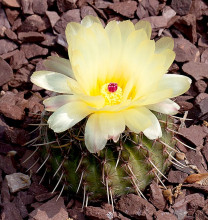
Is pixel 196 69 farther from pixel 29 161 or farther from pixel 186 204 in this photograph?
pixel 29 161

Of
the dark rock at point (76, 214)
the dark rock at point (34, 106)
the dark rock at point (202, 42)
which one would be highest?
the dark rock at point (34, 106)

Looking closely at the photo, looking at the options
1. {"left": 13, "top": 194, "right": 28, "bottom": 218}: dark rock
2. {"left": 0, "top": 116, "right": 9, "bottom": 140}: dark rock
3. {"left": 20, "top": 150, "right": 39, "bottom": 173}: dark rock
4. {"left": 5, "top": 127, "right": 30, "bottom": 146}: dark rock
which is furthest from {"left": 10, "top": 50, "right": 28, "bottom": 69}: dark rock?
{"left": 13, "top": 194, "right": 28, "bottom": 218}: dark rock

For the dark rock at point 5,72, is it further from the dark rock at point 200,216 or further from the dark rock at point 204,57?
the dark rock at point 200,216

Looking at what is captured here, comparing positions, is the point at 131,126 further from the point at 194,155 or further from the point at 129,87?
the point at 194,155

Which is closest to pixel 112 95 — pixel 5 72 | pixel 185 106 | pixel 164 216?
pixel 164 216

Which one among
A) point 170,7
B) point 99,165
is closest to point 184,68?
point 170,7

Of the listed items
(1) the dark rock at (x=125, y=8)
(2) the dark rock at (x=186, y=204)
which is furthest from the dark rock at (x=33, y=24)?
(2) the dark rock at (x=186, y=204)
